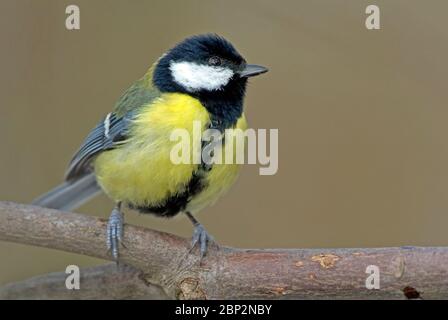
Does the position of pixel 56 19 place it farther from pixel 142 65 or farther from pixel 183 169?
pixel 183 169

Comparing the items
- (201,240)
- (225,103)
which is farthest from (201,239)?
(225,103)

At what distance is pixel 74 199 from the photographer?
1.96 metres

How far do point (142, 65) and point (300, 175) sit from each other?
70 centimetres

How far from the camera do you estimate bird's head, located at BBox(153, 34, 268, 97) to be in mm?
1682

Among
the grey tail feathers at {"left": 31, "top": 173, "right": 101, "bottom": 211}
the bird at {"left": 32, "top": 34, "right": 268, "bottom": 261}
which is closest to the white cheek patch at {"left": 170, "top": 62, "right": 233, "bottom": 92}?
the bird at {"left": 32, "top": 34, "right": 268, "bottom": 261}

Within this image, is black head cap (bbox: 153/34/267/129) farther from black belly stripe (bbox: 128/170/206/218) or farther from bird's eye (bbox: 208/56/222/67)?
black belly stripe (bbox: 128/170/206/218)

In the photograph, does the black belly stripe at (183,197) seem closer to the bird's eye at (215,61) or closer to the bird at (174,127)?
the bird at (174,127)

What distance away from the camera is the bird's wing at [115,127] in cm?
173

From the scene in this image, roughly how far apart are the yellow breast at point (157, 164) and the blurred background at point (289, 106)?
23.4 inches

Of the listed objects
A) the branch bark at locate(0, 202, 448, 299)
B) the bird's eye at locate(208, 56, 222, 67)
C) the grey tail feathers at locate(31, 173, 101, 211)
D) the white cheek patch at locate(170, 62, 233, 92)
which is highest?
the bird's eye at locate(208, 56, 222, 67)

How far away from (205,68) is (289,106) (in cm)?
73

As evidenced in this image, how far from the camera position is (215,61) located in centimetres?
169

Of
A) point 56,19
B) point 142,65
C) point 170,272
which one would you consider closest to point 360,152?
point 142,65

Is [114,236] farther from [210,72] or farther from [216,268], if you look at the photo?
[210,72]
